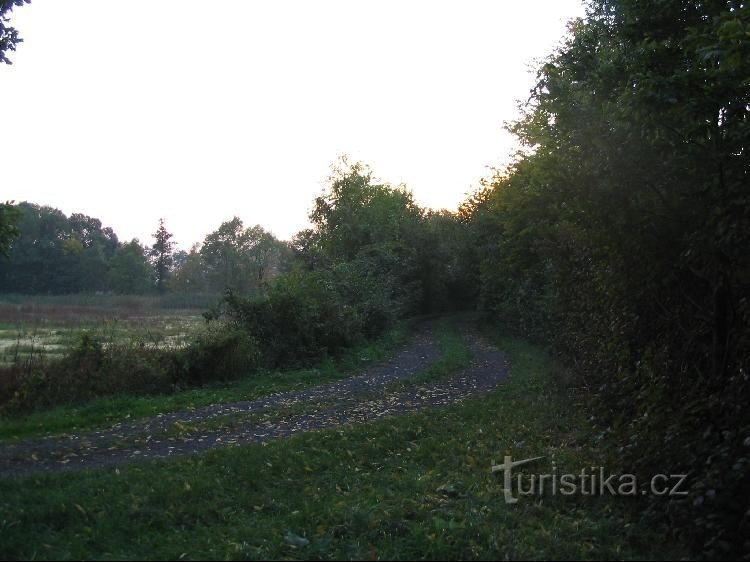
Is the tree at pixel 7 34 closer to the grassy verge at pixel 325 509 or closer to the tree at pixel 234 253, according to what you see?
the grassy verge at pixel 325 509

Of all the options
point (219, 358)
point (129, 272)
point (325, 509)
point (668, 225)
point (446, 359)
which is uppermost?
point (129, 272)

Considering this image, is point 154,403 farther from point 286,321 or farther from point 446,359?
point 446,359

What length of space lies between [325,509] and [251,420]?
184 inches

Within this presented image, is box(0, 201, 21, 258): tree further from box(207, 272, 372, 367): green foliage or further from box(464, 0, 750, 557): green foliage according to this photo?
box(207, 272, 372, 367): green foliage

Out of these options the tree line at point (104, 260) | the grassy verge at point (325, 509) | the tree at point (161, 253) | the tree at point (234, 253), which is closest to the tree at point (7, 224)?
the grassy verge at point (325, 509)

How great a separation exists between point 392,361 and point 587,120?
13.3m

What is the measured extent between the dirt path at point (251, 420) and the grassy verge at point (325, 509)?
888 mm

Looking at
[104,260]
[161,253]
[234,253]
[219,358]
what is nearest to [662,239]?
[219,358]

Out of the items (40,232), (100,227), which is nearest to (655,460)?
(40,232)

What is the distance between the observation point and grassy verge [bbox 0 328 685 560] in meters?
4.70

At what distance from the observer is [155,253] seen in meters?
92.9

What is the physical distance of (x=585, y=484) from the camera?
6.21m

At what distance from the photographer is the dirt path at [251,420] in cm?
774

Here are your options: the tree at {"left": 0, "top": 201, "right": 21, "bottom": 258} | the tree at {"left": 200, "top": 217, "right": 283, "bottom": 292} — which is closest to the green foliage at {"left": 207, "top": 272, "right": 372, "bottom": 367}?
the tree at {"left": 0, "top": 201, "right": 21, "bottom": 258}
